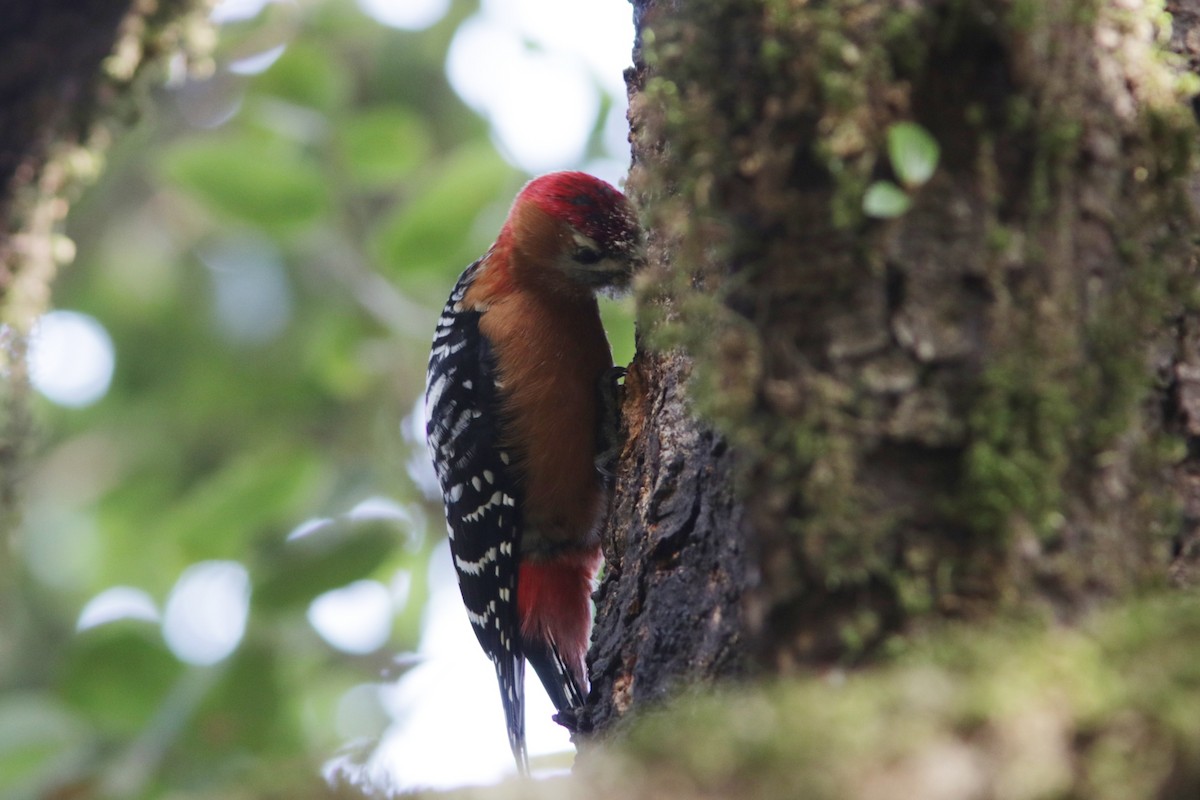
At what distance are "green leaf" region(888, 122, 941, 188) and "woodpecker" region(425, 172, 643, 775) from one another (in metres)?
2.36

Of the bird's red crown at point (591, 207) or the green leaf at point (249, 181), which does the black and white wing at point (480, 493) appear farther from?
the green leaf at point (249, 181)

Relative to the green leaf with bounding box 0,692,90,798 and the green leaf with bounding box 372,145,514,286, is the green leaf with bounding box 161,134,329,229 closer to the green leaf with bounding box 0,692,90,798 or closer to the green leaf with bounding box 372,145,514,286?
the green leaf with bounding box 372,145,514,286

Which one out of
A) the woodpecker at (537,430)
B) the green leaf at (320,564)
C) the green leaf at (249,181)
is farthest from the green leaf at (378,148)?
the green leaf at (320,564)

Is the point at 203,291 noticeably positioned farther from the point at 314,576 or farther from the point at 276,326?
the point at 314,576

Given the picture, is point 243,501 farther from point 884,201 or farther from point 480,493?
point 884,201

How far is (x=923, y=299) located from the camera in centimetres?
161

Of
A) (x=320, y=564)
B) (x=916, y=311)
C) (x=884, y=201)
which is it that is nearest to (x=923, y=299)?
(x=916, y=311)

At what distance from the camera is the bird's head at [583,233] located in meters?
4.04

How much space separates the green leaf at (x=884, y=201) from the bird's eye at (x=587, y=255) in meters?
2.49

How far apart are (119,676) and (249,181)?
1.62 m

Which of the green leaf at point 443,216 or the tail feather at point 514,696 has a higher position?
the green leaf at point 443,216

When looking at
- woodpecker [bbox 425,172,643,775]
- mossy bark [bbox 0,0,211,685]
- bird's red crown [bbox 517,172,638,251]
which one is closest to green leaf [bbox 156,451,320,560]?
mossy bark [bbox 0,0,211,685]

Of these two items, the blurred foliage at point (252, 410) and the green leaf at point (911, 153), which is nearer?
the green leaf at point (911, 153)

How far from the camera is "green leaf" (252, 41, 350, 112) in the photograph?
14.8 feet
